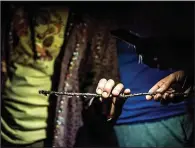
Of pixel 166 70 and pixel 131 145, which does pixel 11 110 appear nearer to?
pixel 131 145

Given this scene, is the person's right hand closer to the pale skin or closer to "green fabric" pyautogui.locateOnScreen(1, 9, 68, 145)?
the pale skin

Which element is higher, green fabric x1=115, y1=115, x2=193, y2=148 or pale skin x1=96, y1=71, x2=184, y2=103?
pale skin x1=96, y1=71, x2=184, y2=103

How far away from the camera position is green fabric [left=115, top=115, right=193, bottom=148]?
1.28m

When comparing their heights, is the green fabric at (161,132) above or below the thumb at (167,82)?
below

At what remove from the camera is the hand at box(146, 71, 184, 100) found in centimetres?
126

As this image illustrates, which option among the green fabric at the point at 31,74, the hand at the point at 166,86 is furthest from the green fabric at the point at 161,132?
the green fabric at the point at 31,74

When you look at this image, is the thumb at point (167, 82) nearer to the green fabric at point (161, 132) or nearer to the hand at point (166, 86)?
the hand at point (166, 86)

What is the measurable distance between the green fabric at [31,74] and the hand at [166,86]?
34cm

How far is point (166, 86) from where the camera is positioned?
4.14 feet

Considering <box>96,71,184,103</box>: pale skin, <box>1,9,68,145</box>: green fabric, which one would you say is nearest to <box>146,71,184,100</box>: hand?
<box>96,71,184,103</box>: pale skin

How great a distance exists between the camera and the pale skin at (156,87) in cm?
126

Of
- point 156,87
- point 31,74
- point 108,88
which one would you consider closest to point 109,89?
point 108,88

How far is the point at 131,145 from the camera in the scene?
1310mm

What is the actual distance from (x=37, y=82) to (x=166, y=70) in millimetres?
420
